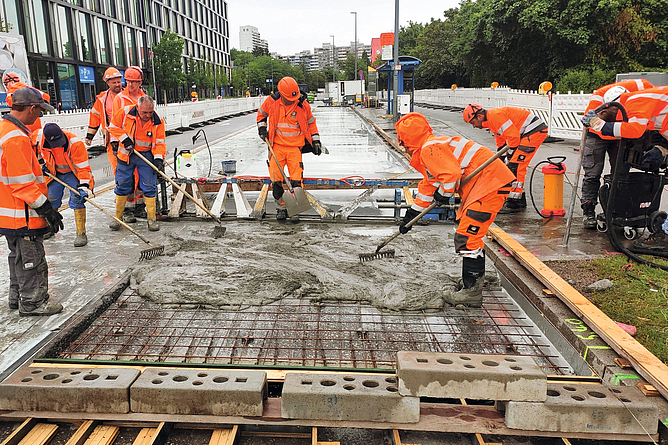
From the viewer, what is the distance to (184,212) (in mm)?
7309

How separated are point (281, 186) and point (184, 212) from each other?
1.50 m

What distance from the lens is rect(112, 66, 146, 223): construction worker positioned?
21.9 ft

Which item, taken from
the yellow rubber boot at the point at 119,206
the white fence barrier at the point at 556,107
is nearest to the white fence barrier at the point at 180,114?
the yellow rubber boot at the point at 119,206

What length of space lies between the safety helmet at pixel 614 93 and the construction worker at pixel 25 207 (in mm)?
5431

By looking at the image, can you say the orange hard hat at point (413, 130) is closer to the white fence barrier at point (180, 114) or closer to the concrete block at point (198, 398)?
the concrete block at point (198, 398)

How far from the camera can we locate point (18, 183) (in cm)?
367

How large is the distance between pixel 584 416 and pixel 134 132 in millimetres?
5786

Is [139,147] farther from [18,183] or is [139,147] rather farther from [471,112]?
[471,112]

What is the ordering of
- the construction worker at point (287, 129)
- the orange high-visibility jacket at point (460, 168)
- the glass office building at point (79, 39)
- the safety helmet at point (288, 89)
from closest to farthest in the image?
the orange high-visibility jacket at point (460, 168) → the safety helmet at point (288, 89) → the construction worker at point (287, 129) → the glass office building at point (79, 39)

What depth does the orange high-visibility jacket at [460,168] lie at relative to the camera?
391 cm

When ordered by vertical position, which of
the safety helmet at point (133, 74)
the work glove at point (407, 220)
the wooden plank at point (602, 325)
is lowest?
the wooden plank at point (602, 325)

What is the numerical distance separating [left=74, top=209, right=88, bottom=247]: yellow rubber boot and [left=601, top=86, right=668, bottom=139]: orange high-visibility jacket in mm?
5779

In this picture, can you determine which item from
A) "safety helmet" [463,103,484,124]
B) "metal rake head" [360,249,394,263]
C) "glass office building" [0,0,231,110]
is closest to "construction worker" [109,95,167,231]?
"metal rake head" [360,249,394,263]

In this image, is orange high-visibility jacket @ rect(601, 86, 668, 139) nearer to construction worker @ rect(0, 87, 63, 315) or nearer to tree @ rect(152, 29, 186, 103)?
construction worker @ rect(0, 87, 63, 315)
